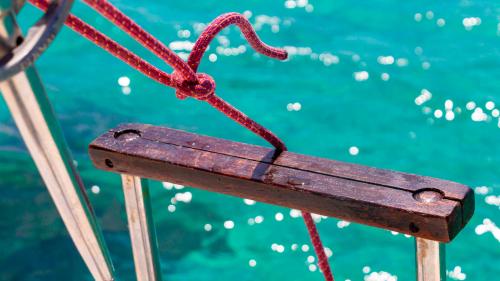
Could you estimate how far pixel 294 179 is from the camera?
1115 mm

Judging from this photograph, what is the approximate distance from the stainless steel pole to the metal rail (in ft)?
1.27

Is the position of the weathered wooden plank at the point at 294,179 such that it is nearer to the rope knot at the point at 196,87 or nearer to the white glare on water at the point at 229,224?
the rope knot at the point at 196,87

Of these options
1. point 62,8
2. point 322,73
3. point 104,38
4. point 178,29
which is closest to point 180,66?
point 104,38

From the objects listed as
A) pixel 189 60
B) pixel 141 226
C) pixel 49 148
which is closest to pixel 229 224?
pixel 141 226

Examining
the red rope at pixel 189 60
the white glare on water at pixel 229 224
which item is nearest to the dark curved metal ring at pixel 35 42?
the red rope at pixel 189 60

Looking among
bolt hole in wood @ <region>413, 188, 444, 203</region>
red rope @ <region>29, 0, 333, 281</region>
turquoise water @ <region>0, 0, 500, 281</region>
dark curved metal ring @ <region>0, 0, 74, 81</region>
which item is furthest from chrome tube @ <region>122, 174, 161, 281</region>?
turquoise water @ <region>0, 0, 500, 281</region>

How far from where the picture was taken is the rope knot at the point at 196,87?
1141mm

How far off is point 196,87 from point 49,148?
1.68ft

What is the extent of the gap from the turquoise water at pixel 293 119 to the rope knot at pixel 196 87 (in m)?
1.58

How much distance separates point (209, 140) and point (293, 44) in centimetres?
255

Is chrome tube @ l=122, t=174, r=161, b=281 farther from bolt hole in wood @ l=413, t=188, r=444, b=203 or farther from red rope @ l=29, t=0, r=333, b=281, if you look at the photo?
bolt hole in wood @ l=413, t=188, r=444, b=203

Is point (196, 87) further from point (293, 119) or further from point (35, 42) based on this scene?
point (293, 119)

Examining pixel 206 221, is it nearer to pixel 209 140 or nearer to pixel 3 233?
pixel 3 233

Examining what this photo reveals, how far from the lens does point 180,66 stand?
1071 millimetres
